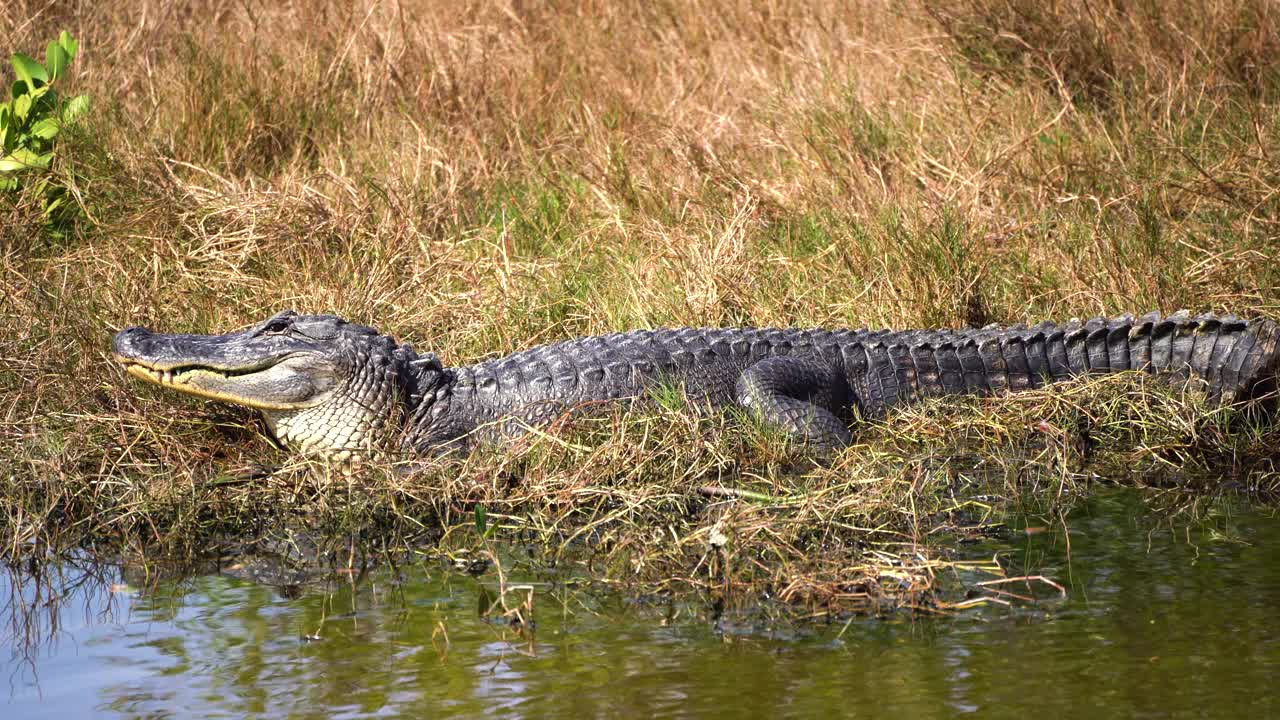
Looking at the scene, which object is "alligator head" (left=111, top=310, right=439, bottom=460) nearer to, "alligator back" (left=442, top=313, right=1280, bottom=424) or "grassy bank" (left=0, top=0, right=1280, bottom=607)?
"grassy bank" (left=0, top=0, right=1280, bottom=607)

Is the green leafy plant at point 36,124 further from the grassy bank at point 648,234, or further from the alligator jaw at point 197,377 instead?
the alligator jaw at point 197,377

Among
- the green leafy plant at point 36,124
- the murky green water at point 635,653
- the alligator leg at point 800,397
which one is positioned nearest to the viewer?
the murky green water at point 635,653

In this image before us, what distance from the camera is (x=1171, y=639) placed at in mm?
3445

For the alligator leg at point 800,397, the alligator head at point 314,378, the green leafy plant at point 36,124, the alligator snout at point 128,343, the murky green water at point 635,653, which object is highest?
the green leafy plant at point 36,124

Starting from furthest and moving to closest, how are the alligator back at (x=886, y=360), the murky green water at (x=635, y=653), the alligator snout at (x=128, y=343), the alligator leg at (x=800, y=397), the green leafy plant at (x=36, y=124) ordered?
the green leafy plant at (x=36, y=124) < the alligator back at (x=886, y=360) < the alligator leg at (x=800, y=397) < the alligator snout at (x=128, y=343) < the murky green water at (x=635, y=653)

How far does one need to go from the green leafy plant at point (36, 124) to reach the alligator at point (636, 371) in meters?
2.11

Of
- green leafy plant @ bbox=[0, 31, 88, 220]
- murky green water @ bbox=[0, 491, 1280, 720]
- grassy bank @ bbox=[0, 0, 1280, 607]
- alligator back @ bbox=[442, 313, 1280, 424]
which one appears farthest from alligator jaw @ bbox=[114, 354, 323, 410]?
green leafy plant @ bbox=[0, 31, 88, 220]

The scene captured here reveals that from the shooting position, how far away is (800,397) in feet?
18.5

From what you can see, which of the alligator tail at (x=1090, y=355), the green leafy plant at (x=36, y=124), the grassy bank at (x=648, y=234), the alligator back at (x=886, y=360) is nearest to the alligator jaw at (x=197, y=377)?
the grassy bank at (x=648, y=234)

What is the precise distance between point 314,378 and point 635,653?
2.43 m

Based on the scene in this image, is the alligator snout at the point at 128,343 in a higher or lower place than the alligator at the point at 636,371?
higher

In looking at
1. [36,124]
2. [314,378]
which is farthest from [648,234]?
[36,124]

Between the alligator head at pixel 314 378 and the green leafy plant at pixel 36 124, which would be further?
the green leafy plant at pixel 36 124

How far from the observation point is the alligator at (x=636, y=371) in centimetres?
536
